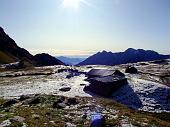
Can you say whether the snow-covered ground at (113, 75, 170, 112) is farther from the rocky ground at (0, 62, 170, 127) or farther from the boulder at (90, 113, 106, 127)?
the boulder at (90, 113, 106, 127)

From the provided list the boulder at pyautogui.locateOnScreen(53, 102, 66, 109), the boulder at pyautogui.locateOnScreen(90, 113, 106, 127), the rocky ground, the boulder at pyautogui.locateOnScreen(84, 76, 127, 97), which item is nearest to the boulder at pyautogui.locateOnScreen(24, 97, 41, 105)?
the rocky ground

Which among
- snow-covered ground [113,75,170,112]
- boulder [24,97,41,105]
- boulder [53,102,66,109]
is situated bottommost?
snow-covered ground [113,75,170,112]

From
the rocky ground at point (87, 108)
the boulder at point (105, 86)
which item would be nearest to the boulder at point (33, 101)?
the rocky ground at point (87, 108)

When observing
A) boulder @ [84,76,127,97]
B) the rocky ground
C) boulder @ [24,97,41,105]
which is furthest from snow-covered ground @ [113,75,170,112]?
boulder @ [24,97,41,105]

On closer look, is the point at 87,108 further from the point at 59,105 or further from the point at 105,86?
the point at 105,86

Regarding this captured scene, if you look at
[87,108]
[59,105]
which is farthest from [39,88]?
[87,108]

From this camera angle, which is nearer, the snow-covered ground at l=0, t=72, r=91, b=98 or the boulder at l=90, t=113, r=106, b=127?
the boulder at l=90, t=113, r=106, b=127

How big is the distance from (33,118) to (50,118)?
2159 millimetres

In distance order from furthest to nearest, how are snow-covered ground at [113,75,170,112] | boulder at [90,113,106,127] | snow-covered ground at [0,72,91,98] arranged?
snow-covered ground at [0,72,91,98], snow-covered ground at [113,75,170,112], boulder at [90,113,106,127]

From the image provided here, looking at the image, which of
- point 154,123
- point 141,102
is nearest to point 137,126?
point 154,123

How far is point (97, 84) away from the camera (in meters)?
68.0

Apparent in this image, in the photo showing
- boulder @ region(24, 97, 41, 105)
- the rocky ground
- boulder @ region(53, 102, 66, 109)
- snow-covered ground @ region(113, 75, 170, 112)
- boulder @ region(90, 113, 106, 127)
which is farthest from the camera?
snow-covered ground @ region(113, 75, 170, 112)

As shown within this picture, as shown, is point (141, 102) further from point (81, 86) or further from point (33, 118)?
point (33, 118)

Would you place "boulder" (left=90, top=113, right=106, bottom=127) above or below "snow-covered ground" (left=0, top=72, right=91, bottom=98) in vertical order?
below
